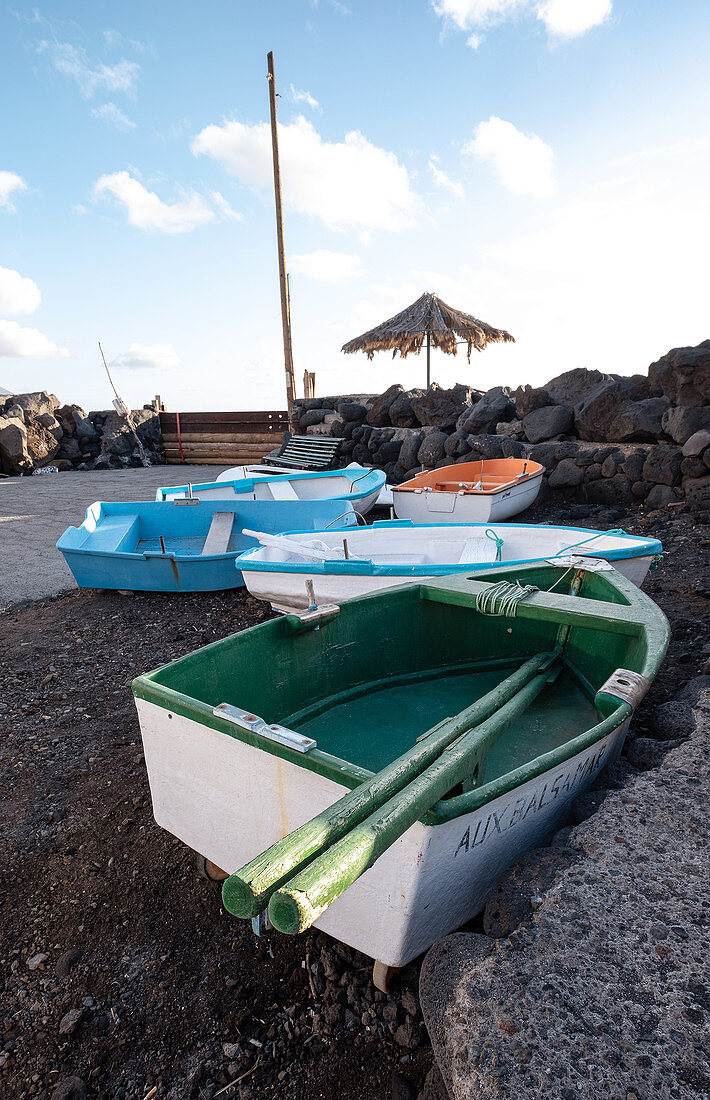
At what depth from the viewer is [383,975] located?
1.97 metres

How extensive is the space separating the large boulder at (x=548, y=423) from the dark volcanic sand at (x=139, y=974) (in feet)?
25.0

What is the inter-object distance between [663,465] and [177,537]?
23.8 feet

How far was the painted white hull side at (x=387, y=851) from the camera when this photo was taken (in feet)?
5.74

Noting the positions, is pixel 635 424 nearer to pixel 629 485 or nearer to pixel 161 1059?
pixel 629 485

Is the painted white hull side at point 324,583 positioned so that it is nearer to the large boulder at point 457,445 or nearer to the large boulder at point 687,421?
the large boulder at point 687,421

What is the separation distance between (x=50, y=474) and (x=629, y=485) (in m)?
14.5

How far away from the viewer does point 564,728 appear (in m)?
3.09

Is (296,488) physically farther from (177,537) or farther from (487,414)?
(487,414)

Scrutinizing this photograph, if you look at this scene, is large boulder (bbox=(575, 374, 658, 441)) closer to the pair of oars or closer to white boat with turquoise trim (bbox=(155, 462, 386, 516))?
white boat with turquoise trim (bbox=(155, 462, 386, 516))

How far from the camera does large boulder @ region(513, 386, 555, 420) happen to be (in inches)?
436

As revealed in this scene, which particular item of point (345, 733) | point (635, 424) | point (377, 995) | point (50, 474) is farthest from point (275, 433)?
point (377, 995)

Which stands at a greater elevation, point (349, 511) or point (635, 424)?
point (635, 424)

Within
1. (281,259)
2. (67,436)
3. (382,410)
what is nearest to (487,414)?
(382,410)

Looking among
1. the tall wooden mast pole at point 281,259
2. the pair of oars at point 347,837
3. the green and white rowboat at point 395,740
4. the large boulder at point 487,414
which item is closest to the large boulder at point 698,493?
the large boulder at point 487,414
